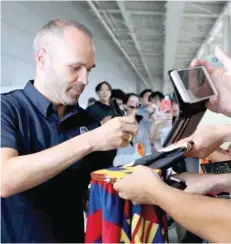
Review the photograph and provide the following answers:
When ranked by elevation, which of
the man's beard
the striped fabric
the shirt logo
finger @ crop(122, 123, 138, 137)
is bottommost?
the striped fabric

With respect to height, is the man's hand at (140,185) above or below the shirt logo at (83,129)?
below

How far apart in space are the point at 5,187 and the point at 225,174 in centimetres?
57

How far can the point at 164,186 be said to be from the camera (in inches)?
26.2

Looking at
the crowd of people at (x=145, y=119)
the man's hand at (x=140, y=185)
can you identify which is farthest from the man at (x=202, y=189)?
the crowd of people at (x=145, y=119)

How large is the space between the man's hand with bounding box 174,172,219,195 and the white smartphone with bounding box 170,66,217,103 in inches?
8.2

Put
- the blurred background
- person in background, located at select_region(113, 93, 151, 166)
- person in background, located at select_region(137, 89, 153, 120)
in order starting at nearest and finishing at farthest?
person in background, located at select_region(113, 93, 151, 166), the blurred background, person in background, located at select_region(137, 89, 153, 120)

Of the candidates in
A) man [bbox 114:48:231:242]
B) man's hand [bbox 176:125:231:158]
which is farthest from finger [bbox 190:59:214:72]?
man's hand [bbox 176:125:231:158]

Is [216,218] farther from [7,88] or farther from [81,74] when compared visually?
[7,88]

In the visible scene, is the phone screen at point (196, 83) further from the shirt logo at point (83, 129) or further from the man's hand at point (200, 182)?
the shirt logo at point (83, 129)

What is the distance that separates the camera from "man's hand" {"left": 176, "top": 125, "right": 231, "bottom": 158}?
3.05 feet

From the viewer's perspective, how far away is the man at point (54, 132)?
0.77m

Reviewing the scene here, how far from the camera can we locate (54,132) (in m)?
0.91

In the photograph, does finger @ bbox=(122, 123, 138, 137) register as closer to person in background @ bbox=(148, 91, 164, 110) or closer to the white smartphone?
the white smartphone

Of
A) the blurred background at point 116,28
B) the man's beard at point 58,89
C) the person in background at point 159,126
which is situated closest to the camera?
the man's beard at point 58,89
